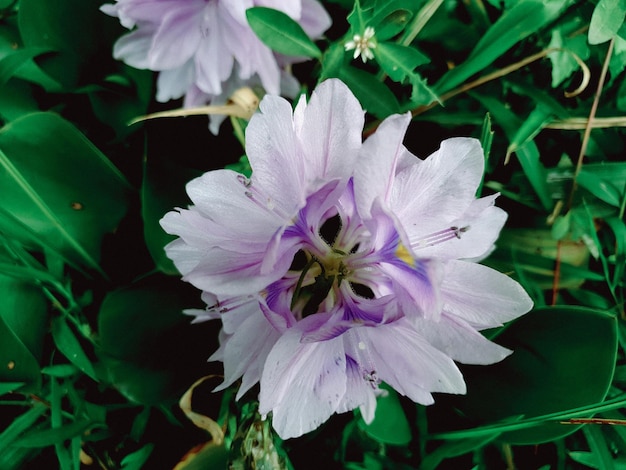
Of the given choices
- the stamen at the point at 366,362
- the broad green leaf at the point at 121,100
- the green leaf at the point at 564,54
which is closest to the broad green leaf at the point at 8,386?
the broad green leaf at the point at 121,100

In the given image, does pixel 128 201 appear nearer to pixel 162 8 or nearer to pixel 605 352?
pixel 162 8

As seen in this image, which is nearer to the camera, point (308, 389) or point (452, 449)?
point (308, 389)

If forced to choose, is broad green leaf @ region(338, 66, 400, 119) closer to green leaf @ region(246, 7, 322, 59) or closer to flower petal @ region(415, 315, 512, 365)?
green leaf @ region(246, 7, 322, 59)

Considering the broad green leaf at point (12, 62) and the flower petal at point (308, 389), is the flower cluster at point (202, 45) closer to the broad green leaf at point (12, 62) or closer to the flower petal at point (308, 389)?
the broad green leaf at point (12, 62)

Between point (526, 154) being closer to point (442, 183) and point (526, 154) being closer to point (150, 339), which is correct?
point (442, 183)

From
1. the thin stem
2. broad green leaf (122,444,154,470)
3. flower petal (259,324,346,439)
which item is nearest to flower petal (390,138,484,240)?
flower petal (259,324,346,439)

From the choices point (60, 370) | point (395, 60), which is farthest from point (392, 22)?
point (60, 370)
